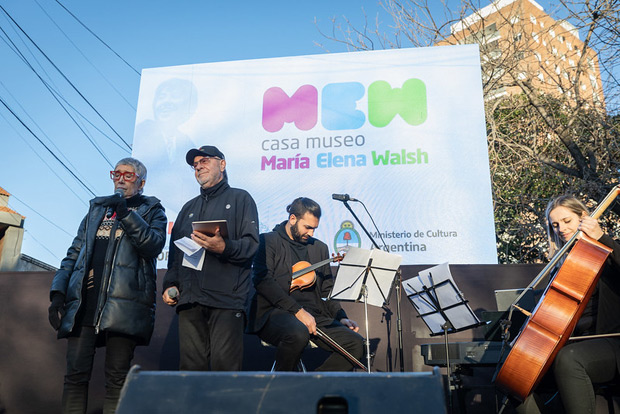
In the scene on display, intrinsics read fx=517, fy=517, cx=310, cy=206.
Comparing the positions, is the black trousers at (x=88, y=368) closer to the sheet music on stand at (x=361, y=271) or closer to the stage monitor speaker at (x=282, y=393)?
the sheet music on stand at (x=361, y=271)

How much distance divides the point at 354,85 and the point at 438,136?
1.24 m

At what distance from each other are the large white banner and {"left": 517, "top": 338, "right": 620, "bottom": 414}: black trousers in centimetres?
267

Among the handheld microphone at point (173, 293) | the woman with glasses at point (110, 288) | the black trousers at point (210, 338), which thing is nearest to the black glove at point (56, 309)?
the woman with glasses at point (110, 288)

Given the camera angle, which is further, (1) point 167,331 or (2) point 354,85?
(2) point 354,85

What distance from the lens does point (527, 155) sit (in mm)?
10453

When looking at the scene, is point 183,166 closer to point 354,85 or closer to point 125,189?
point 354,85

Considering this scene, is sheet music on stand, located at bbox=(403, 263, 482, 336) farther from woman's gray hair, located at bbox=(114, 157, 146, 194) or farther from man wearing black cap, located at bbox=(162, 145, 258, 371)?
woman's gray hair, located at bbox=(114, 157, 146, 194)

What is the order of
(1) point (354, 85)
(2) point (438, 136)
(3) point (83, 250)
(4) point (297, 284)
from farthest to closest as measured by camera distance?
(1) point (354, 85) < (2) point (438, 136) < (4) point (297, 284) < (3) point (83, 250)

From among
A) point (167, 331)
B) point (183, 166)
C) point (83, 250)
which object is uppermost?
point (183, 166)

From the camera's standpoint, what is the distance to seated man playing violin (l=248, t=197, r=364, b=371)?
11.7 ft

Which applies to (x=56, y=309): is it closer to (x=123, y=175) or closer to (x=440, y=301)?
(x=123, y=175)

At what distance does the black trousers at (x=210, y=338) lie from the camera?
2988mm

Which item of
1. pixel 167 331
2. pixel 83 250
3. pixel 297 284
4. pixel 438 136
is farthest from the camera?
pixel 438 136

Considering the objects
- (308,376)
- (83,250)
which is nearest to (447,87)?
(83,250)
